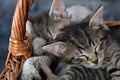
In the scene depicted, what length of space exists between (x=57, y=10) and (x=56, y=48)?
19 centimetres

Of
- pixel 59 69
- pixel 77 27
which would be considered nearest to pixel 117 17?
pixel 77 27

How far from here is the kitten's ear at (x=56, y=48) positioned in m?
1.05

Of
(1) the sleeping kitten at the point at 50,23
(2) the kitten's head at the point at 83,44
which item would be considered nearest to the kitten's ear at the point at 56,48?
(2) the kitten's head at the point at 83,44

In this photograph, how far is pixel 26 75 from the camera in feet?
3.31

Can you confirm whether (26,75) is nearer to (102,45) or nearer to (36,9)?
→ (102,45)

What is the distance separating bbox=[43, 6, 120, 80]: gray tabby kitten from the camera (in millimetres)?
1067

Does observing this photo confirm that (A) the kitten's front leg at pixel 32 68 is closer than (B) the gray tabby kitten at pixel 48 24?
Yes

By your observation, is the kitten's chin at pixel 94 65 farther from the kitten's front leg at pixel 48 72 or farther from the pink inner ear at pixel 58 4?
the pink inner ear at pixel 58 4

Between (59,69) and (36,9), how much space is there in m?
0.91

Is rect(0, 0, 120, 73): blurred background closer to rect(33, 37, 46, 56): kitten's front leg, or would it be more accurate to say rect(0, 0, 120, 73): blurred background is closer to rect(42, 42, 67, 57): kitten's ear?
rect(33, 37, 46, 56): kitten's front leg

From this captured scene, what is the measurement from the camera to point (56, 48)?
1068 millimetres

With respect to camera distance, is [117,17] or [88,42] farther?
[117,17]

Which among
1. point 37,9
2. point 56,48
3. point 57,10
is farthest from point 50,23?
point 37,9

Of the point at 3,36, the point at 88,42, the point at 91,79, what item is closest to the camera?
the point at 91,79
